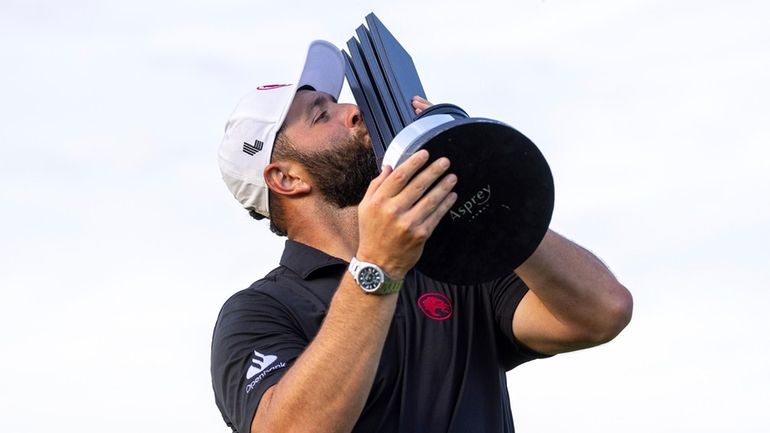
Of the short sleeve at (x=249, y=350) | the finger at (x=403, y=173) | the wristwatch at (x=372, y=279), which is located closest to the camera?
the finger at (x=403, y=173)

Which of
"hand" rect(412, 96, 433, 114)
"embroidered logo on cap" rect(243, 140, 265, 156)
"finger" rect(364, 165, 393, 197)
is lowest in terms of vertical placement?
"finger" rect(364, 165, 393, 197)

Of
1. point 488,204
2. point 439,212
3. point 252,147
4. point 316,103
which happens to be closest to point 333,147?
point 316,103

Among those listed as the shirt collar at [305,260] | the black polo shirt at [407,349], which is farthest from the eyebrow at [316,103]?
the black polo shirt at [407,349]

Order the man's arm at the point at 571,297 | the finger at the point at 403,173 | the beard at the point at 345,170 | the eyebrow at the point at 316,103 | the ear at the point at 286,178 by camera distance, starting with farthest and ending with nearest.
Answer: the eyebrow at the point at 316,103, the ear at the point at 286,178, the beard at the point at 345,170, the man's arm at the point at 571,297, the finger at the point at 403,173

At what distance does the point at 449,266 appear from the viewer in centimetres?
372

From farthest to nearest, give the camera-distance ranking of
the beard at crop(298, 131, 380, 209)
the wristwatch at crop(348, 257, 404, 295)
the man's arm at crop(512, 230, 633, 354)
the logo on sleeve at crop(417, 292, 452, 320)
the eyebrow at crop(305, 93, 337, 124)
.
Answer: the eyebrow at crop(305, 93, 337, 124), the beard at crop(298, 131, 380, 209), the logo on sleeve at crop(417, 292, 452, 320), the man's arm at crop(512, 230, 633, 354), the wristwatch at crop(348, 257, 404, 295)

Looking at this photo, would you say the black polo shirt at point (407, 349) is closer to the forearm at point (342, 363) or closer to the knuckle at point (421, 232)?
the forearm at point (342, 363)

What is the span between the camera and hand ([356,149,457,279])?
3.42 metres

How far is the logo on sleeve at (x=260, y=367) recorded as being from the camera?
3.98 meters

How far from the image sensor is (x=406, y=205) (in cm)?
342

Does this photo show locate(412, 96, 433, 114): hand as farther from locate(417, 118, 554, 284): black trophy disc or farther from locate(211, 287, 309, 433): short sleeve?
locate(211, 287, 309, 433): short sleeve

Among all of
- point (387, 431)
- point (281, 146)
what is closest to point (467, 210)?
point (387, 431)

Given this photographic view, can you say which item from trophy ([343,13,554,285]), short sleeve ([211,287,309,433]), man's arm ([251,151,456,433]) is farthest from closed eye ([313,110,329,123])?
man's arm ([251,151,456,433])

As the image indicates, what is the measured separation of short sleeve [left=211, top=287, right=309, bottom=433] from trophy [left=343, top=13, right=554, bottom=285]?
2.19 feet
